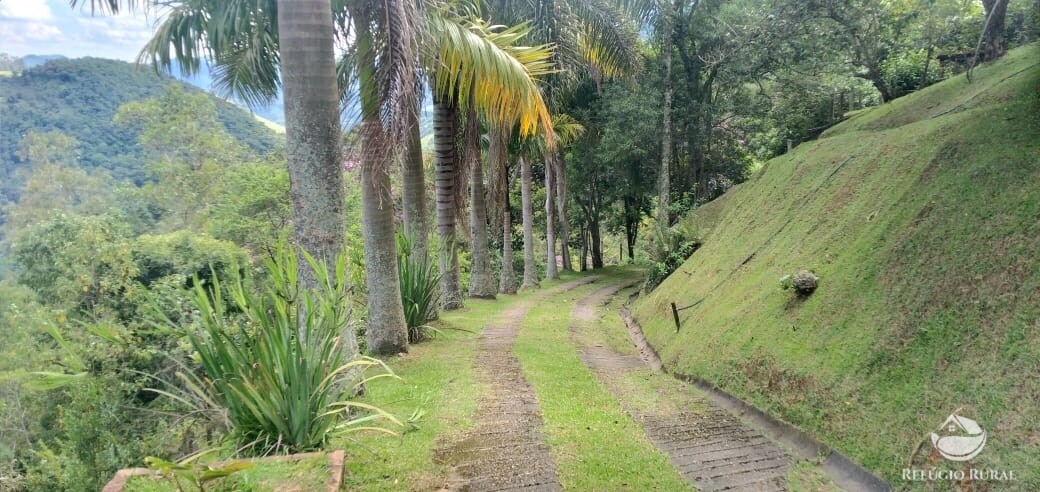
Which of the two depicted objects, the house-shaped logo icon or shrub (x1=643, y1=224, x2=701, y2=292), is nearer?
the house-shaped logo icon

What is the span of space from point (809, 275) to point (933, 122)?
362 centimetres

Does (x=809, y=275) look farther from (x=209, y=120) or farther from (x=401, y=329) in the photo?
(x=209, y=120)

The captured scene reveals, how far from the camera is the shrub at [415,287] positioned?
28.6 feet

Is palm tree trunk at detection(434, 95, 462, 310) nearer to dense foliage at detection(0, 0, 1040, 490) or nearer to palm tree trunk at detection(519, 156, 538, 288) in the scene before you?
dense foliage at detection(0, 0, 1040, 490)

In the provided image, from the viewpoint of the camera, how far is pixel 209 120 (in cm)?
2511

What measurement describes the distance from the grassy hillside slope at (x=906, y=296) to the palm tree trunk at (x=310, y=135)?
15.3ft

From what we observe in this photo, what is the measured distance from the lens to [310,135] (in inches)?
190

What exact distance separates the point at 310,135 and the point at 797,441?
517cm

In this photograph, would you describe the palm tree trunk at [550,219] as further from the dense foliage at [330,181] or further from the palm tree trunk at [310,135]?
the palm tree trunk at [310,135]

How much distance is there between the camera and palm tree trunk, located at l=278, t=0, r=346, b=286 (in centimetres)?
480

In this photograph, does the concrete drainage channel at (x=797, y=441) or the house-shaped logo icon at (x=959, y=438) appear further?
the concrete drainage channel at (x=797, y=441)

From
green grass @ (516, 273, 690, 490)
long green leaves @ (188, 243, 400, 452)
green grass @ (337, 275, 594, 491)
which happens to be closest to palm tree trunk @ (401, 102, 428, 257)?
green grass @ (337, 275, 594, 491)

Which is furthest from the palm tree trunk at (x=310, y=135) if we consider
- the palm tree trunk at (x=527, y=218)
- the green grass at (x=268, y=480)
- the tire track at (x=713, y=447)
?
the palm tree trunk at (x=527, y=218)

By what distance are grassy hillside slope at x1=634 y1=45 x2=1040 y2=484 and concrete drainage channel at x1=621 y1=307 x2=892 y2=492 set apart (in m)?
0.08
